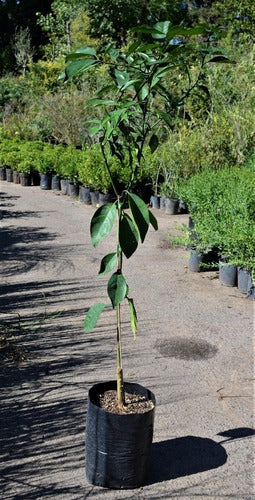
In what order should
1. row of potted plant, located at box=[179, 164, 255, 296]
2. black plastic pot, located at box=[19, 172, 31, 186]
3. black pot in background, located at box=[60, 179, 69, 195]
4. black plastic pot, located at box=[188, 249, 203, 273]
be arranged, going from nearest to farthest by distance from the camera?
row of potted plant, located at box=[179, 164, 255, 296]
black plastic pot, located at box=[188, 249, 203, 273]
black pot in background, located at box=[60, 179, 69, 195]
black plastic pot, located at box=[19, 172, 31, 186]

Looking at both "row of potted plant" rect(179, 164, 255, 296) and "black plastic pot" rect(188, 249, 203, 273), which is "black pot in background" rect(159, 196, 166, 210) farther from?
"black plastic pot" rect(188, 249, 203, 273)

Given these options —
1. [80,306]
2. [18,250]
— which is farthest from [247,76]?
[80,306]

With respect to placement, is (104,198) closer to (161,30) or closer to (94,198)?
(94,198)

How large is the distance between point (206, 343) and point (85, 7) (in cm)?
2757

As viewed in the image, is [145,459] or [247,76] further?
[247,76]

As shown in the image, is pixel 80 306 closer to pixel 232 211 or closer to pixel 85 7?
pixel 232 211

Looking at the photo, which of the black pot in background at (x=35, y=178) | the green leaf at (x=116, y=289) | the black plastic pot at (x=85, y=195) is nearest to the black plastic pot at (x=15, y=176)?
the black pot in background at (x=35, y=178)

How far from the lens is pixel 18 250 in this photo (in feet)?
24.9

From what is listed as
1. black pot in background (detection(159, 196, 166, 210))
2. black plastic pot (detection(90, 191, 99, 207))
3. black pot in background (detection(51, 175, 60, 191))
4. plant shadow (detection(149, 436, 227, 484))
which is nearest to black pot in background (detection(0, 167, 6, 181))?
black pot in background (detection(51, 175, 60, 191))

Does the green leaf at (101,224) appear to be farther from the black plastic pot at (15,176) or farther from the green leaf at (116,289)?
the black plastic pot at (15,176)

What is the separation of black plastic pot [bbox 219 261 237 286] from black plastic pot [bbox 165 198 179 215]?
4333mm

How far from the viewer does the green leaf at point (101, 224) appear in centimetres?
229

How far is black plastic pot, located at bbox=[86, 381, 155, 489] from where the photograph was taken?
Answer: 254 centimetres

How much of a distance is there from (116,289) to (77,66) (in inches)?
33.7
